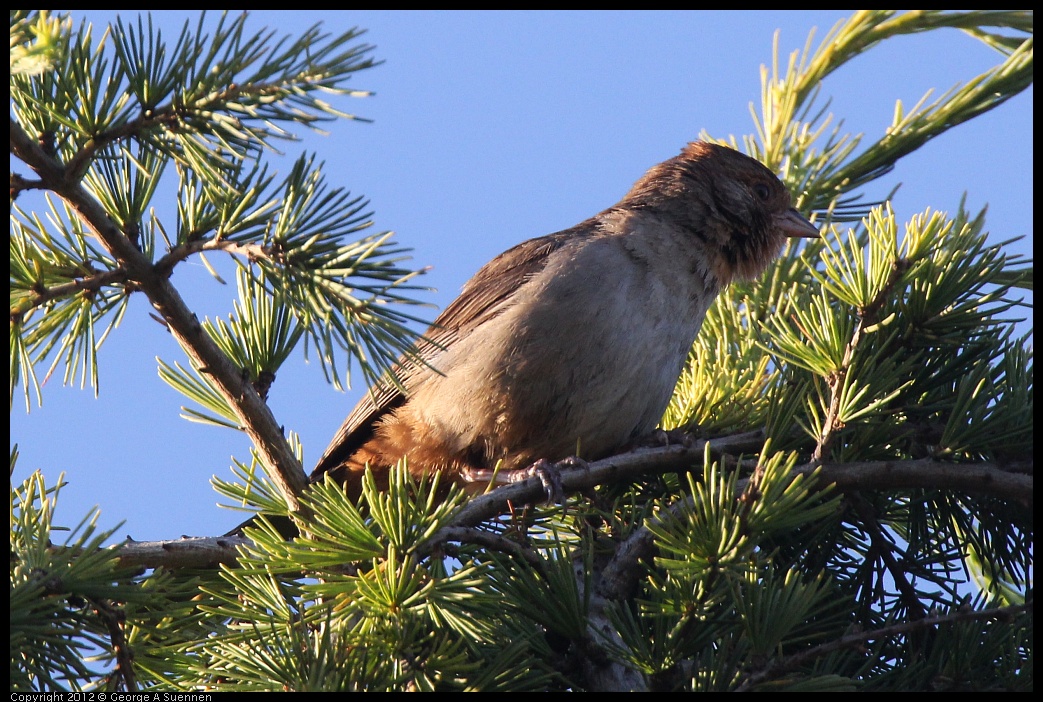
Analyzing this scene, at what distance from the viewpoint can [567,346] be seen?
428 cm

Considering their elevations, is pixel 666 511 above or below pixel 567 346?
below

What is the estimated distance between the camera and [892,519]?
3.50m

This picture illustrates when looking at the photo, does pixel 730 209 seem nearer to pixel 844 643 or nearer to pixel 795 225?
pixel 795 225

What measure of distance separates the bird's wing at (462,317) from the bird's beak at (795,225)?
3.09 ft

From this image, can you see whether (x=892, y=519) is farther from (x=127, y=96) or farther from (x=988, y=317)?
(x=127, y=96)

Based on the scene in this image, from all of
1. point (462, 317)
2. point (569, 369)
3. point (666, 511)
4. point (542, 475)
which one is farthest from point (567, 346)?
point (666, 511)

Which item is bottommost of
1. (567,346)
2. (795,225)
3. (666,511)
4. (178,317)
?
(666,511)

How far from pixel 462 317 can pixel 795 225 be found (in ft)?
5.48

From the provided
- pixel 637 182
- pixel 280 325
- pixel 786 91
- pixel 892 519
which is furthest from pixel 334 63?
pixel 637 182

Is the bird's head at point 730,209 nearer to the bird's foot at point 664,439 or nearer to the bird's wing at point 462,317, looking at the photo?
the bird's wing at point 462,317

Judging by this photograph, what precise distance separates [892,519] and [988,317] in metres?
0.76

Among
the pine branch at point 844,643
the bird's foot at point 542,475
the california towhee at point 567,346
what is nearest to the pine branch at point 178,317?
the bird's foot at point 542,475

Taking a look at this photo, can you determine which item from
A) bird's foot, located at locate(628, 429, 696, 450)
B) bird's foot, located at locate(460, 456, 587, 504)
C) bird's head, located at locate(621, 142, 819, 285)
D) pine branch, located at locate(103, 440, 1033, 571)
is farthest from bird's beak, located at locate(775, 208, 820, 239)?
pine branch, located at locate(103, 440, 1033, 571)

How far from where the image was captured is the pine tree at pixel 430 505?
2.37m
